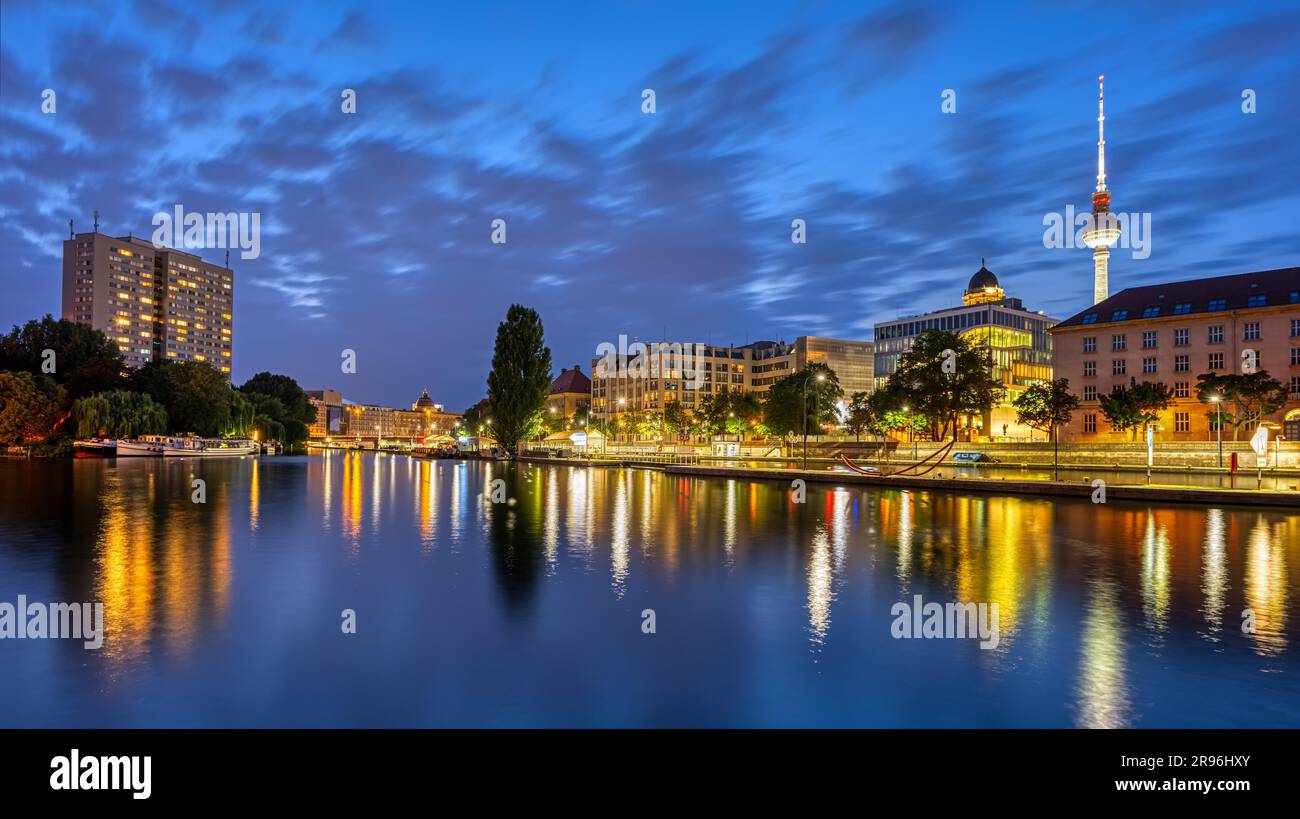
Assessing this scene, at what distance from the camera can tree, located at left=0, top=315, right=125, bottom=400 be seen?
90312 mm

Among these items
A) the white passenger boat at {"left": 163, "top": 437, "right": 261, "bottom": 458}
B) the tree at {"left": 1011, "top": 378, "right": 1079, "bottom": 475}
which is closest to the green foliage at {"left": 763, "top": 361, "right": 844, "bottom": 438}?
the tree at {"left": 1011, "top": 378, "right": 1079, "bottom": 475}

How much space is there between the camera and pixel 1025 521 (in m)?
29.5

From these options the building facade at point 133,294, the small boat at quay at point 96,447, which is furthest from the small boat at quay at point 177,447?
the building facade at point 133,294

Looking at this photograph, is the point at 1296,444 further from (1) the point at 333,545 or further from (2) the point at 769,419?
(1) the point at 333,545

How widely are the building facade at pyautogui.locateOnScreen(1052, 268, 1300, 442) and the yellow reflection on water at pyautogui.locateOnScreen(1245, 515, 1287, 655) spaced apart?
6030cm

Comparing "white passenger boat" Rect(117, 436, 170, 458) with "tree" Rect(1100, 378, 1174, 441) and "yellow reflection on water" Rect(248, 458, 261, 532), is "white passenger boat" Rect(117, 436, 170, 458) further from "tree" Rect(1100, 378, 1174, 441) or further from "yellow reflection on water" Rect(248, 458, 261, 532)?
"tree" Rect(1100, 378, 1174, 441)

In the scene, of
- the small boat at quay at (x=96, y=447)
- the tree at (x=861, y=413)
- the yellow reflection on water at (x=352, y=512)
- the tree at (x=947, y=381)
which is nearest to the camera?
the yellow reflection on water at (x=352, y=512)

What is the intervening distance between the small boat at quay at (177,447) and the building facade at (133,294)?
90.7 meters

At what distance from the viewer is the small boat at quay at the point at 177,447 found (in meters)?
85.3

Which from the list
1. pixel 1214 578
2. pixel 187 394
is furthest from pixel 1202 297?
pixel 187 394

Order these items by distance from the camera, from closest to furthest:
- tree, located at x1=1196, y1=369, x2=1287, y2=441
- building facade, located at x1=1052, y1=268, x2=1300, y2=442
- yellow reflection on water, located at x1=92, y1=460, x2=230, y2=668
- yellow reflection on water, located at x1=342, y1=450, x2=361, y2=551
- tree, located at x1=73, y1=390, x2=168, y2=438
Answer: yellow reflection on water, located at x1=92, y1=460, x2=230, y2=668, yellow reflection on water, located at x1=342, y1=450, x2=361, y2=551, tree, located at x1=1196, y1=369, x2=1287, y2=441, building facade, located at x1=1052, y1=268, x2=1300, y2=442, tree, located at x1=73, y1=390, x2=168, y2=438

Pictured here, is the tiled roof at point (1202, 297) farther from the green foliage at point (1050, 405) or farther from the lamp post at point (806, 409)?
the lamp post at point (806, 409)
